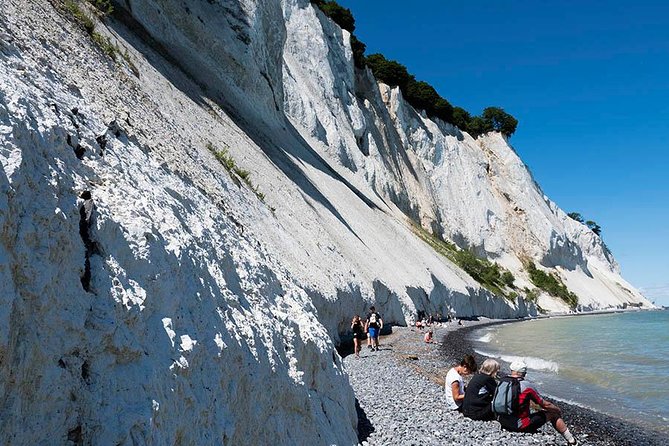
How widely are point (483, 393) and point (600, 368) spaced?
42.4 feet

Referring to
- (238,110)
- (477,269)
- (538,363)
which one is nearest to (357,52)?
(477,269)

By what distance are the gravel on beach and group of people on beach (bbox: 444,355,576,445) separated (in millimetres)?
237

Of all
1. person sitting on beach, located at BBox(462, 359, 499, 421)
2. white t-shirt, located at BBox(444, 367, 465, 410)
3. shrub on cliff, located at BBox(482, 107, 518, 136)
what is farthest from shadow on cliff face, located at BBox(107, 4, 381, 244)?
shrub on cliff, located at BBox(482, 107, 518, 136)

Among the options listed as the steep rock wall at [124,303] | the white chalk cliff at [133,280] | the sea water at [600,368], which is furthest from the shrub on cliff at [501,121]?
the steep rock wall at [124,303]

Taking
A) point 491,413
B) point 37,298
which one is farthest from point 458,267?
point 37,298

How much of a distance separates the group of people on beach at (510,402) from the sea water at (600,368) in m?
4.60

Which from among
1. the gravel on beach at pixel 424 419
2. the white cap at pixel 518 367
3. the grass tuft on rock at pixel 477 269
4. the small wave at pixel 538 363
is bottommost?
the gravel on beach at pixel 424 419

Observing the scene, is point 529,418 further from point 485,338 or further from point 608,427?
point 485,338

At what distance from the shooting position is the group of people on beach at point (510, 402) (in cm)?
859

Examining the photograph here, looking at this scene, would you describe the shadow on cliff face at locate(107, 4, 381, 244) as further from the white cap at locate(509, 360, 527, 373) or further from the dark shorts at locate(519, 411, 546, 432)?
the dark shorts at locate(519, 411, 546, 432)

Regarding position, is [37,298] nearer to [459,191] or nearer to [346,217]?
[346,217]

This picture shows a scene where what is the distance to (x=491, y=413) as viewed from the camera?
9.62 meters

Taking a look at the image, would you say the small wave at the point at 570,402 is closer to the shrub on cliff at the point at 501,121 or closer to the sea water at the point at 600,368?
the sea water at the point at 600,368

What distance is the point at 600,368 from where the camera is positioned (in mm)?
19938
